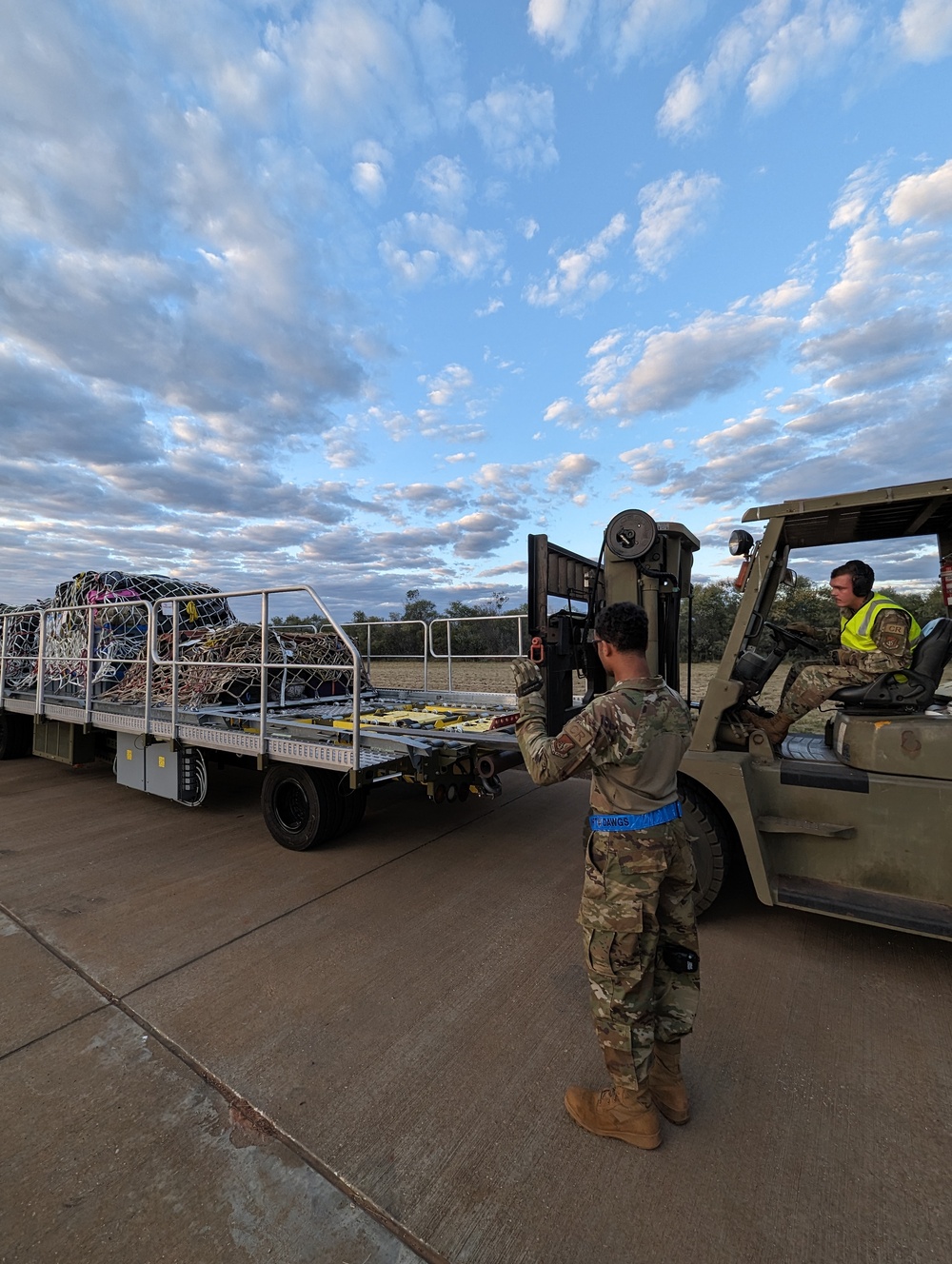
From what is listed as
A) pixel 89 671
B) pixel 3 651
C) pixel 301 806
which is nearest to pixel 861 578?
pixel 301 806

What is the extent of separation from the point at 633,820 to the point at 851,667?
210 centimetres

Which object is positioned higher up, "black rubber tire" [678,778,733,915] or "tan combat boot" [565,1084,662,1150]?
"black rubber tire" [678,778,733,915]

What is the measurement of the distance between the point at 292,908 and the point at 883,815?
3.51 m

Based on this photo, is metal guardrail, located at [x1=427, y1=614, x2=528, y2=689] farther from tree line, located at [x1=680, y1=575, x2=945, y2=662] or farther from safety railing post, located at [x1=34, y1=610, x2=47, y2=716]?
safety railing post, located at [x1=34, y1=610, x2=47, y2=716]

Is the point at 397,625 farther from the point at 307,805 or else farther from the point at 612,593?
the point at 612,593

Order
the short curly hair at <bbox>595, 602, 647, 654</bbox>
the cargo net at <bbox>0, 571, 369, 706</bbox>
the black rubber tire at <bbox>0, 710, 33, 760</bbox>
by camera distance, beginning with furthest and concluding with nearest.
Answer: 1. the black rubber tire at <bbox>0, 710, 33, 760</bbox>
2. the cargo net at <bbox>0, 571, 369, 706</bbox>
3. the short curly hair at <bbox>595, 602, 647, 654</bbox>

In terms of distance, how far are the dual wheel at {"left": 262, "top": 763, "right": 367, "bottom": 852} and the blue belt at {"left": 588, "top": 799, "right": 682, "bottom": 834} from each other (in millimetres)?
3047

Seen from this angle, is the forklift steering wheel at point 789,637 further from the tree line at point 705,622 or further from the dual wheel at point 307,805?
the dual wheel at point 307,805

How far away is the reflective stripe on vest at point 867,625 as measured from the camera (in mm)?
3279

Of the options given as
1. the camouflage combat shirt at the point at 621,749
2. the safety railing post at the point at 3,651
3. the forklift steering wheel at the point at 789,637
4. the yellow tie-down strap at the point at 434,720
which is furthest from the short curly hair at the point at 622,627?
the safety railing post at the point at 3,651

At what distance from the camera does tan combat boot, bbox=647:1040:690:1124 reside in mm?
2168

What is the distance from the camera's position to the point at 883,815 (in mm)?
3086

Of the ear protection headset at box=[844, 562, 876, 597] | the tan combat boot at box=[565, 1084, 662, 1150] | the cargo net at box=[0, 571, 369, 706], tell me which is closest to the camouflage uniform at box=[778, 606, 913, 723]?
the ear protection headset at box=[844, 562, 876, 597]

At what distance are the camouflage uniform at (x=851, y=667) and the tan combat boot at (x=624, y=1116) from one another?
2.29 m
